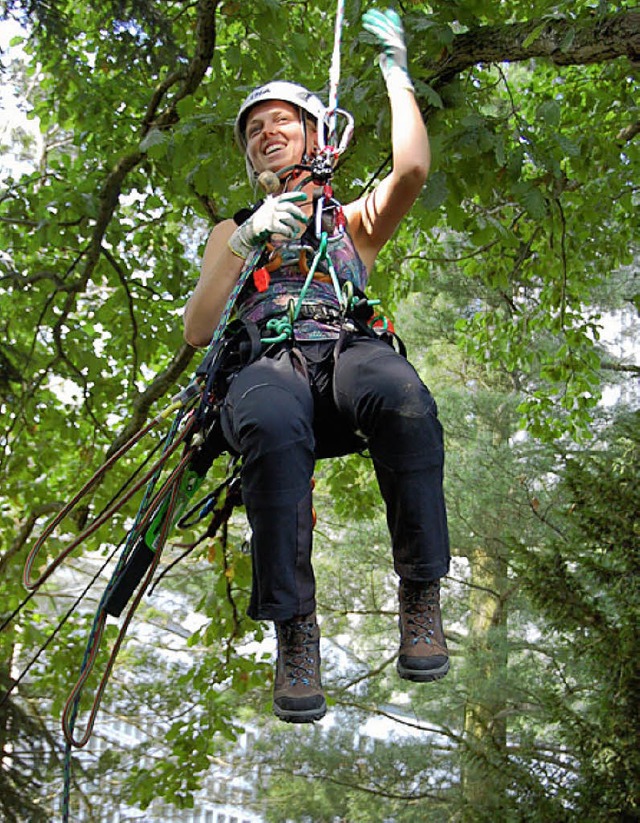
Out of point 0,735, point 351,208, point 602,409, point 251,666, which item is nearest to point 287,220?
point 351,208

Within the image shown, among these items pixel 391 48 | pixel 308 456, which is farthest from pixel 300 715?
pixel 391 48

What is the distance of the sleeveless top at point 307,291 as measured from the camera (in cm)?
236

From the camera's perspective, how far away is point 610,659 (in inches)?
244

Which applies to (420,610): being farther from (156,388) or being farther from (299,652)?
(156,388)

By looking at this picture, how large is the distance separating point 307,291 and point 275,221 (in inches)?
7.6

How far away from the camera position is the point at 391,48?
2559 mm

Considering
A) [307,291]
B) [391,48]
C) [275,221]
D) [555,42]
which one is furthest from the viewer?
[555,42]

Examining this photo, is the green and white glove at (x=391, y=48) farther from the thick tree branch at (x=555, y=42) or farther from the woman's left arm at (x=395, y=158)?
the thick tree branch at (x=555, y=42)

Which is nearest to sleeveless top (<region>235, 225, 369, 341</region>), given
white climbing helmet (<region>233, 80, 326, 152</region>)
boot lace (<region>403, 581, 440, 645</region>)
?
white climbing helmet (<region>233, 80, 326, 152</region>)

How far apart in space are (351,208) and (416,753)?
7.93 m

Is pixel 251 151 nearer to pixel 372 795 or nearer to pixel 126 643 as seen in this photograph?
pixel 372 795

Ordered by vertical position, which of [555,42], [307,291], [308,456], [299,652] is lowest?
[299,652]

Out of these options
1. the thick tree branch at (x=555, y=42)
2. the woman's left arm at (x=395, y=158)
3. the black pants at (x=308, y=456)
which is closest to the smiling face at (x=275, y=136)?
the woman's left arm at (x=395, y=158)

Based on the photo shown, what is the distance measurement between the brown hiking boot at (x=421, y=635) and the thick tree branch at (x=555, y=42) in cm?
183
